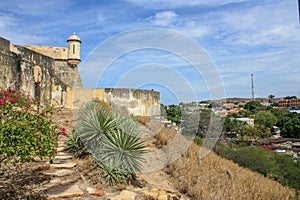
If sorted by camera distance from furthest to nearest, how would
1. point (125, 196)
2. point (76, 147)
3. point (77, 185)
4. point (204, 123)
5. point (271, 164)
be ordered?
point (271, 164) < point (204, 123) < point (76, 147) < point (77, 185) < point (125, 196)

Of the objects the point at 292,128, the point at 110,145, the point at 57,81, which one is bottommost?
the point at 292,128

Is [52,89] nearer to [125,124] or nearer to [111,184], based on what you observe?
[125,124]

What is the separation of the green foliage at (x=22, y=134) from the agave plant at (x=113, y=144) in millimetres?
1734

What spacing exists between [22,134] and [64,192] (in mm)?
1439

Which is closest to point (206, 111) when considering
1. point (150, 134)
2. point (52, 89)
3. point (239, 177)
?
point (150, 134)

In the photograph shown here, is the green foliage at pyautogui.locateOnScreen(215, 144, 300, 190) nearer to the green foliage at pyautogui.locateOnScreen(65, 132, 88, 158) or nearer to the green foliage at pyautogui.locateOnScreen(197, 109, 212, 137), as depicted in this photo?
the green foliage at pyautogui.locateOnScreen(197, 109, 212, 137)

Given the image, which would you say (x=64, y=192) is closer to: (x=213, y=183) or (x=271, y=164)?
(x=213, y=183)

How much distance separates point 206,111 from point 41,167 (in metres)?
6.68

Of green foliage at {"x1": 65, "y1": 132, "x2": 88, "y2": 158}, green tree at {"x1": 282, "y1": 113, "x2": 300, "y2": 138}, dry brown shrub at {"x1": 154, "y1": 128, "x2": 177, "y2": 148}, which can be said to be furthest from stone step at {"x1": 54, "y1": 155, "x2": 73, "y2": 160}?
green tree at {"x1": 282, "y1": 113, "x2": 300, "y2": 138}

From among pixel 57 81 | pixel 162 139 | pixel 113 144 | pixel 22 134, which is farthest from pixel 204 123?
pixel 22 134

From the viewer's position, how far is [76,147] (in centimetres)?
616

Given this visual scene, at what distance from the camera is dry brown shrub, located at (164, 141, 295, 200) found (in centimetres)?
475

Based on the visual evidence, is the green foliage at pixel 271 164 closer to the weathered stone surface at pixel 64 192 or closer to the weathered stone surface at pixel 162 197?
the weathered stone surface at pixel 162 197

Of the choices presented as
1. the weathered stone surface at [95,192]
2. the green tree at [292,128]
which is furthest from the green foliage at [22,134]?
the green tree at [292,128]
